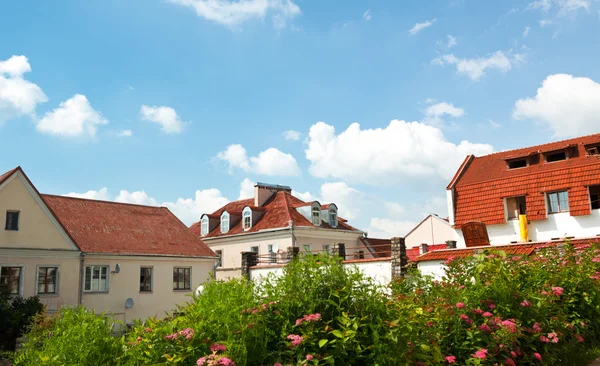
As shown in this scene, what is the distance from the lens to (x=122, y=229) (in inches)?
1329

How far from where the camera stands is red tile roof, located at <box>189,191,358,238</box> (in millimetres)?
43469

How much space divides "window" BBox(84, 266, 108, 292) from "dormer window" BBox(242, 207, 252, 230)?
16.7 metres

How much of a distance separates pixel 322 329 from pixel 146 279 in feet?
93.2

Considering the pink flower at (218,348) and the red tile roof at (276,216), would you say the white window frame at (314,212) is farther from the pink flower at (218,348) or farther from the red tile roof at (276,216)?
the pink flower at (218,348)

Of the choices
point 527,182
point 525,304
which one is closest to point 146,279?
point 527,182

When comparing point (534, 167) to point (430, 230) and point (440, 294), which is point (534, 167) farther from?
point (440, 294)

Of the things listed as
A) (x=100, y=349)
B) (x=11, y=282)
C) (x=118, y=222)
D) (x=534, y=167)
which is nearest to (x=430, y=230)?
(x=534, y=167)

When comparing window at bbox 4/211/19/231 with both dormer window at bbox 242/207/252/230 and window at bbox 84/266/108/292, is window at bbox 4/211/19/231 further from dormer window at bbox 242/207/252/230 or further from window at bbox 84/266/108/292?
dormer window at bbox 242/207/252/230

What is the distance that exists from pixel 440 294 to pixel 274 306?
144 inches

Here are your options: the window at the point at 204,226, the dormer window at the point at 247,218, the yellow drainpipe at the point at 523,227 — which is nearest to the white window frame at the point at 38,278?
the dormer window at the point at 247,218

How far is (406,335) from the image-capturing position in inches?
249

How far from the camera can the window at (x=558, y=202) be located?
1210 inches

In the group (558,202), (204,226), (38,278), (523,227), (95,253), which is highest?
(204,226)

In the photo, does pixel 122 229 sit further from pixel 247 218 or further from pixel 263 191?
pixel 263 191
